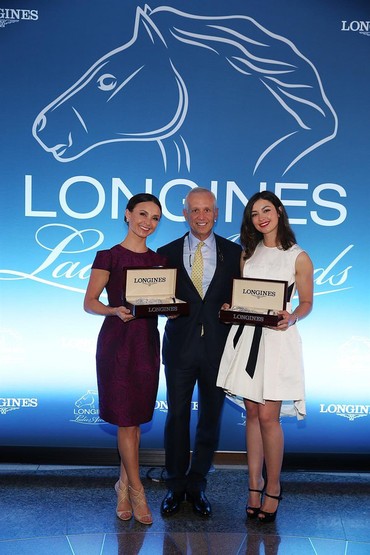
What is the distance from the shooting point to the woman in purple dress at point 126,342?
3.13 m

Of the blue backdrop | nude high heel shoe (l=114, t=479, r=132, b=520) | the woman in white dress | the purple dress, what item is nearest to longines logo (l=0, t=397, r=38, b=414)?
the blue backdrop

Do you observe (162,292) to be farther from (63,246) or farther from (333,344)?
(333,344)

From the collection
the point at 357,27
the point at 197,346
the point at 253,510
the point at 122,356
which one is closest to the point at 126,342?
the point at 122,356

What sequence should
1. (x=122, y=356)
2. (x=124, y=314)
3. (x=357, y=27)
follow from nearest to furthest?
(x=124, y=314), (x=122, y=356), (x=357, y=27)

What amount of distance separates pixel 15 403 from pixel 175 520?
1424 mm

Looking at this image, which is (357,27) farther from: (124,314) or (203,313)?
(124,314)

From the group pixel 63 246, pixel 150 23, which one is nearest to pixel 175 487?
pixel 63 246

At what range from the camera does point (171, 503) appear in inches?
134

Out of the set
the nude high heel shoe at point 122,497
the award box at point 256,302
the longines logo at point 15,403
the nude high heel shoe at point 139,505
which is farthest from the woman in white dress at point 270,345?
the longines logo at point 15,403

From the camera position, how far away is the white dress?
3139 mm

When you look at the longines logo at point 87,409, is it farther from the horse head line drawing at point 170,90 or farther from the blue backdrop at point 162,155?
the horse head line drawing at point 170,90

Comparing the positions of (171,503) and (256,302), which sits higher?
(256,302)

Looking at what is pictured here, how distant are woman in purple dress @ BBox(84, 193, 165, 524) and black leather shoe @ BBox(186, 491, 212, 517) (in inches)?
17.8

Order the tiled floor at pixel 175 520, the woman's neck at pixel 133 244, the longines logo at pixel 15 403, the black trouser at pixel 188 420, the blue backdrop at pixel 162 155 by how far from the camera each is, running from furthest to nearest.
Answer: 1. the longines logo at pixel 15 403
2. the blue backdrop at pixel 162 155
3. the black trouser at pixel 188 420
4. the woman's neck at pixel 133 244
5. the tiled floor at pixel 175 520
